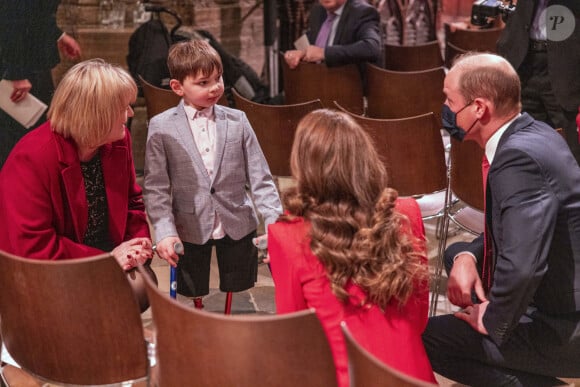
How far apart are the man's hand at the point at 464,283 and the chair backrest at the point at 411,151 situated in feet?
3.04

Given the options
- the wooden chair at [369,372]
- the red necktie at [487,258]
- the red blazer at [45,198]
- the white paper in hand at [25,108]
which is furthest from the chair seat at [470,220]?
the white paper in hand at [25,108]

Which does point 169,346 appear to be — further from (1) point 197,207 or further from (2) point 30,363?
(1) point 197,207

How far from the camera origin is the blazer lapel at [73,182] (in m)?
2.55

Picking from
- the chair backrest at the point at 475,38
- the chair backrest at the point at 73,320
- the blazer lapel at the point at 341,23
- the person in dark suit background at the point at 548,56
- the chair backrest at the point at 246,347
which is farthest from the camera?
the chair backrest at the point at 475,38

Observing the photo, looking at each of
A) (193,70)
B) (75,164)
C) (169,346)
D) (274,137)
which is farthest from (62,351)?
(274,137)

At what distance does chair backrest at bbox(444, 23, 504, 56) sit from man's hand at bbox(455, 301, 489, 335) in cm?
373

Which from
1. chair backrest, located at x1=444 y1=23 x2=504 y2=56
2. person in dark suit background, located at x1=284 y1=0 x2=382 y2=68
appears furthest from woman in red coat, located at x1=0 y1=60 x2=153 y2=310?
chair backrest, located at x1=444 y1=23 x2=504 y2=56

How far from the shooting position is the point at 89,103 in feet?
8.26

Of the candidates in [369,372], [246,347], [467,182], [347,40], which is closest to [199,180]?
[467,182]

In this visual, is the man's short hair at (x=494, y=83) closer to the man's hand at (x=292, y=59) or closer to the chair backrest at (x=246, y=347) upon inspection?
the chair backrest at (x=246, y=347)

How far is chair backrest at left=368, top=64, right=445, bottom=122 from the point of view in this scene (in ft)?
14.6

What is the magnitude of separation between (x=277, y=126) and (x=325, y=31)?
59.6 inches

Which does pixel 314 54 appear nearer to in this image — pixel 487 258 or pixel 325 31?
pixel 325 31

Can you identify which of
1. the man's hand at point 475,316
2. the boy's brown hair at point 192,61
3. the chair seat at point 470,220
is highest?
the boy's brown hair at point 192,61
